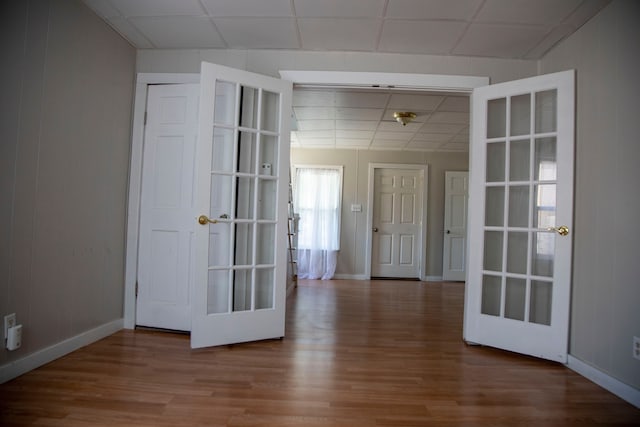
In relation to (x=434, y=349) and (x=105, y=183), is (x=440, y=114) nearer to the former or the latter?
(x=434, y=349)

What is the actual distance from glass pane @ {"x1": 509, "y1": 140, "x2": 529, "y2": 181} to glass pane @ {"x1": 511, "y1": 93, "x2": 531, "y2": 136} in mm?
91

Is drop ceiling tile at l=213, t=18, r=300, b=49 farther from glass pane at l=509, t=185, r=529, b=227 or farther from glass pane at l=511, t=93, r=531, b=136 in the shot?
glass pane at l=509, t=185, r=529, b=227

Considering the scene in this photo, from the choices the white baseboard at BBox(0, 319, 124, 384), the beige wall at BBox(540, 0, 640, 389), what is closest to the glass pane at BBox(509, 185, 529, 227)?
the beige wall at BBox(540, 0, 640, 389)

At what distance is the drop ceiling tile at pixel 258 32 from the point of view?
2.53 meters

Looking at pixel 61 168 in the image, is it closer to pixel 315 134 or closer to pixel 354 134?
pixel 315 134

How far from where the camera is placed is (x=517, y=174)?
272 centimetres

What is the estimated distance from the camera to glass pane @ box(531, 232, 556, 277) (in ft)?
8.33

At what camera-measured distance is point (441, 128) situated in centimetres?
496

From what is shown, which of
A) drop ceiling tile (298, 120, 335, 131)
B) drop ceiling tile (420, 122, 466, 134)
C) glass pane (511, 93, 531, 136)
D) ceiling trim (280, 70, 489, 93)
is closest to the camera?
glass pane (511, 93, 531, 136)

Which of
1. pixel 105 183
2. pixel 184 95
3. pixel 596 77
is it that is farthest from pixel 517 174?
pixel 105 183

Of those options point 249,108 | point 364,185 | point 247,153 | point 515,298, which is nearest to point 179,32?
point 249,108

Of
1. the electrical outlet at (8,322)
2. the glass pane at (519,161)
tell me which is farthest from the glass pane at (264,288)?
the glass pane at (519,161)

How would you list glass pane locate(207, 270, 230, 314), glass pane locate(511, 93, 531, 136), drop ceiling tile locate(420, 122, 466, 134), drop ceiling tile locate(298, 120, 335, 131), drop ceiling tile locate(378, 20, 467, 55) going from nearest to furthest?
drop ceiling tile locate(378, 20, 467, 55) < glass pane locate(207, 270, 230, 314) < glass pane locate(511, 93, 531, 136) < drop ceiling tile locate(420, 122, 466, 134) < drop ceiling tile locate(298, 120, 335, 131)

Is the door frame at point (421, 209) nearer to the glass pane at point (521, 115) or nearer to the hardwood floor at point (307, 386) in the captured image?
the hardwood floor at point (307, 386)
